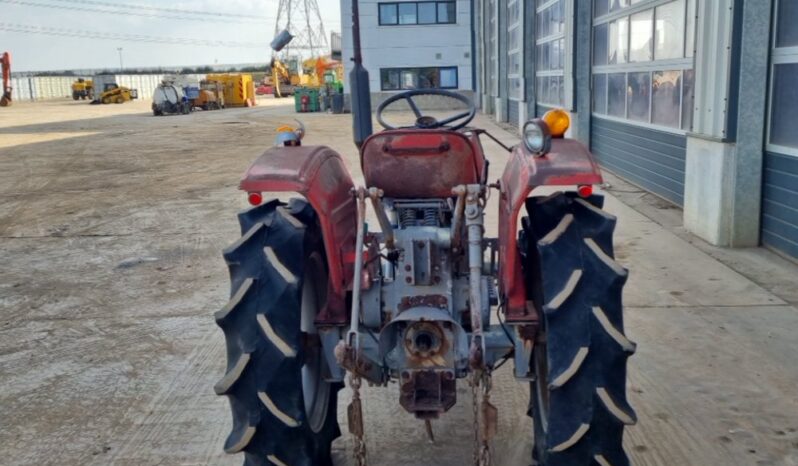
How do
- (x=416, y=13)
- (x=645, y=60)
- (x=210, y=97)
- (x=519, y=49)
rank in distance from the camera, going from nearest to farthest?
1. (x=645, y=60)
2. (x=519, y=49)
3. (x=416, y=13)
4. (x=210, y=97)

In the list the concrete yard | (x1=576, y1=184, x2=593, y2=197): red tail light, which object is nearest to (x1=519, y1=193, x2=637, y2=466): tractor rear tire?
(x1=576, y1=184, x2=593, y2=197): red tail light

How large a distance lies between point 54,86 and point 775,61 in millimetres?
70244

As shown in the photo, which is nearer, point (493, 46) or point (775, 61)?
point (775, 61)

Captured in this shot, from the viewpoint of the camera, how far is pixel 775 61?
6586 mm

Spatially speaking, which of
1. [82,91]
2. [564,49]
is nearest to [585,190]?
[564,49]

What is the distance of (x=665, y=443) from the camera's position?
3.51 metres

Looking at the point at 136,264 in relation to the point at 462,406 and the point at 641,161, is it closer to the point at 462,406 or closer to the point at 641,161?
the point at 462,406

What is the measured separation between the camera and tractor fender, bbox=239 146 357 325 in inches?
119

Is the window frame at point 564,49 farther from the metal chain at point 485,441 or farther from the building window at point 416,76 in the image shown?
the building window at point 416,76

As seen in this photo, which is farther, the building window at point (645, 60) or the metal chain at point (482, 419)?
the building window at point (645, 60)

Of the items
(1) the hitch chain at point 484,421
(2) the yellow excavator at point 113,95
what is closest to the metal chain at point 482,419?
(1) the hitch chain at point 484,421

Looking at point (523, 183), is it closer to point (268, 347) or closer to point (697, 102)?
point (268, 347)

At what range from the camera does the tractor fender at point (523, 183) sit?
9.39 ft

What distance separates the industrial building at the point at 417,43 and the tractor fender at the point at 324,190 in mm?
30245
